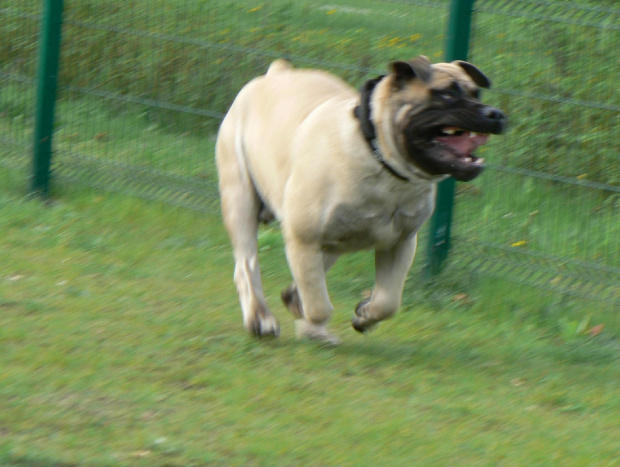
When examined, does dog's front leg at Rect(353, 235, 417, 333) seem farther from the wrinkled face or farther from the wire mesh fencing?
the wire mesh fencing

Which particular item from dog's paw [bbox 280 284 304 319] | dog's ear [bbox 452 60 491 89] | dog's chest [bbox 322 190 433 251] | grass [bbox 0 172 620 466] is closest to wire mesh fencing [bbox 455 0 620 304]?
grass [bbox 0 172 620 466]

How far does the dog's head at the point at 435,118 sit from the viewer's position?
4840 millimetres

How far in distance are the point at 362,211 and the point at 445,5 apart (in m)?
2.21

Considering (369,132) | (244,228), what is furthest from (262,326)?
(369,132)

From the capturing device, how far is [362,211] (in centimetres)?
513

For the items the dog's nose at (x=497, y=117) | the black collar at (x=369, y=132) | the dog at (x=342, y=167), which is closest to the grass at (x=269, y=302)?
the dog at (x=342, y=167)

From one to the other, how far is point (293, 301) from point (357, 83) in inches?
76.8

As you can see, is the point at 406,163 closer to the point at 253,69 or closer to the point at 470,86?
the point at 470,86

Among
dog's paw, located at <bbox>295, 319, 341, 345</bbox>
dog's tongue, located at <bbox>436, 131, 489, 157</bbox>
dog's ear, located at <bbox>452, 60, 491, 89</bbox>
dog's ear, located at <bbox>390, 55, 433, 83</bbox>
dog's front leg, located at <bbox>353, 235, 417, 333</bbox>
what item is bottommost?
dog's paw, located at <bbox>295, 319, 341, 345</bbox>

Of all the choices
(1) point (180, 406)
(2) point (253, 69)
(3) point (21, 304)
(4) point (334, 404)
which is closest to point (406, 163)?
(4) point (334, 404)

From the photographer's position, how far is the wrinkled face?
15.9 feet

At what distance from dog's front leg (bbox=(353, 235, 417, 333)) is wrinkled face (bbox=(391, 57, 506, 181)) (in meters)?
0.71

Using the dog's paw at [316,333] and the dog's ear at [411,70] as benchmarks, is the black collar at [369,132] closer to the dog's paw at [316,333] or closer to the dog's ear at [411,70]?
the dog's ear at [411,70]

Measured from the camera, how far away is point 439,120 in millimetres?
4867
